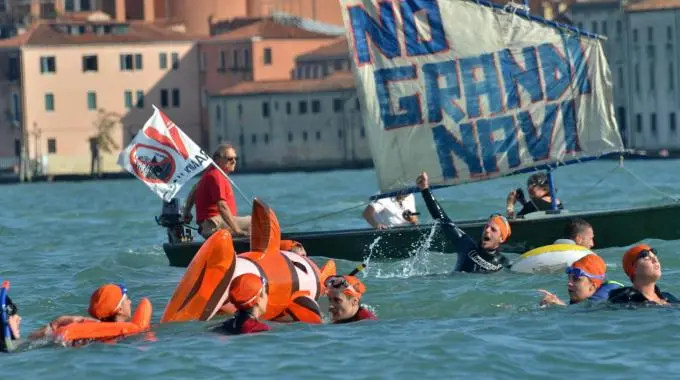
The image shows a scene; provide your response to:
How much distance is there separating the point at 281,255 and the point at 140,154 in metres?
6.51

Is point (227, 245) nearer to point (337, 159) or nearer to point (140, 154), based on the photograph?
point (140, 154)

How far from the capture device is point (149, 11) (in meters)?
116

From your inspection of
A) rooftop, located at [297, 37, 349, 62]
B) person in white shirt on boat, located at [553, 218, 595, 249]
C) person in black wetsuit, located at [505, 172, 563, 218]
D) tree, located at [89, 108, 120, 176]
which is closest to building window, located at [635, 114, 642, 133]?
rooftop, located at [297, 37, 349, 62]

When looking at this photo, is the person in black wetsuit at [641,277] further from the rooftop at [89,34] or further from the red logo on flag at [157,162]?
the rooftop at [89,34]

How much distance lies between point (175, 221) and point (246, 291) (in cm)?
819

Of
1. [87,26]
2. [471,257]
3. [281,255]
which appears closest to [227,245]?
[281,255]

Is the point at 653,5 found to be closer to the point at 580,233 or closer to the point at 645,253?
the point at 580,233

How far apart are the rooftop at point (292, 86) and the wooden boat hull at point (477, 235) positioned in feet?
264

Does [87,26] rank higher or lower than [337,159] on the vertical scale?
higher

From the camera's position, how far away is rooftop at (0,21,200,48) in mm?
106812

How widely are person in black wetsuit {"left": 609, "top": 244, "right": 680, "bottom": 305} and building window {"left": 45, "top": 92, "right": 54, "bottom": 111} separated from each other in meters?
93.6

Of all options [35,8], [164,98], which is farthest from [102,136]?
[35,8]

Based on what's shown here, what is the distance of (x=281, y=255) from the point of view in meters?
16.2

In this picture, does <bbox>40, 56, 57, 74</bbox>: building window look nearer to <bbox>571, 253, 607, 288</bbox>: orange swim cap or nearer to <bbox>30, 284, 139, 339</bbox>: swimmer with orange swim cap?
<bbox>571, 253, 607, 288</bbox>: orange swim cap
